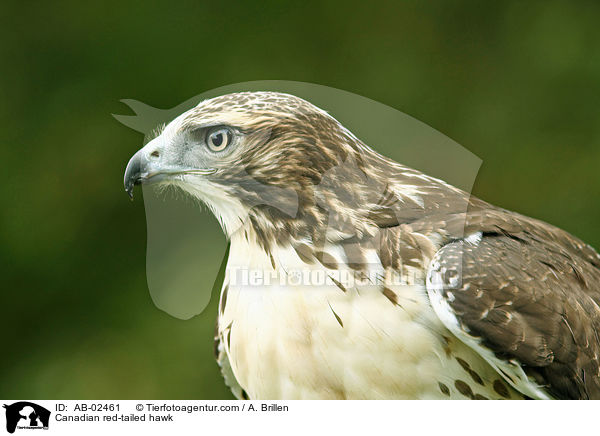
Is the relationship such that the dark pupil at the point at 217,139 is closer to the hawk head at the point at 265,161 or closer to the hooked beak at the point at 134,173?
the hawk head at the point at 265,161

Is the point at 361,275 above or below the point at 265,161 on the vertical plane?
below

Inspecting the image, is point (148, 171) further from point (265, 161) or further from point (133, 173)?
point (265, 161)

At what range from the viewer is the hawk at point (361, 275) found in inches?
45.8

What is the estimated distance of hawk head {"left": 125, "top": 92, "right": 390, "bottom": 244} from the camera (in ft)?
4.03

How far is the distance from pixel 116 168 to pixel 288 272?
0.57 m

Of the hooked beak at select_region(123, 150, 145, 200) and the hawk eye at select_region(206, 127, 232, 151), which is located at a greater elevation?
the hawk eye at select_region(206, 127, 232, 151)

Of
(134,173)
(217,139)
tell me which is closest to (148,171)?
(134,173)

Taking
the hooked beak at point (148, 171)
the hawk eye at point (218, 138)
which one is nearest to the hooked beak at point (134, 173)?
the hooked beak at point (148, 171)

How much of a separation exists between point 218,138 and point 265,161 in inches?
3.8

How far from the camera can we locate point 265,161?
49.0 inches

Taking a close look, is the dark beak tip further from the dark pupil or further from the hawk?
the dark pupil

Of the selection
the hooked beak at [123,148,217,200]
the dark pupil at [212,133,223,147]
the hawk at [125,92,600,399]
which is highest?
the dark pupil at [212,133,223,147]

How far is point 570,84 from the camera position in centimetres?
176

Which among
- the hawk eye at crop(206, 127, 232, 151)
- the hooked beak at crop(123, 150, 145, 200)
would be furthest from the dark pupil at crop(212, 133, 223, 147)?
the hooked beak at crop(123, 150, 145, 200)
